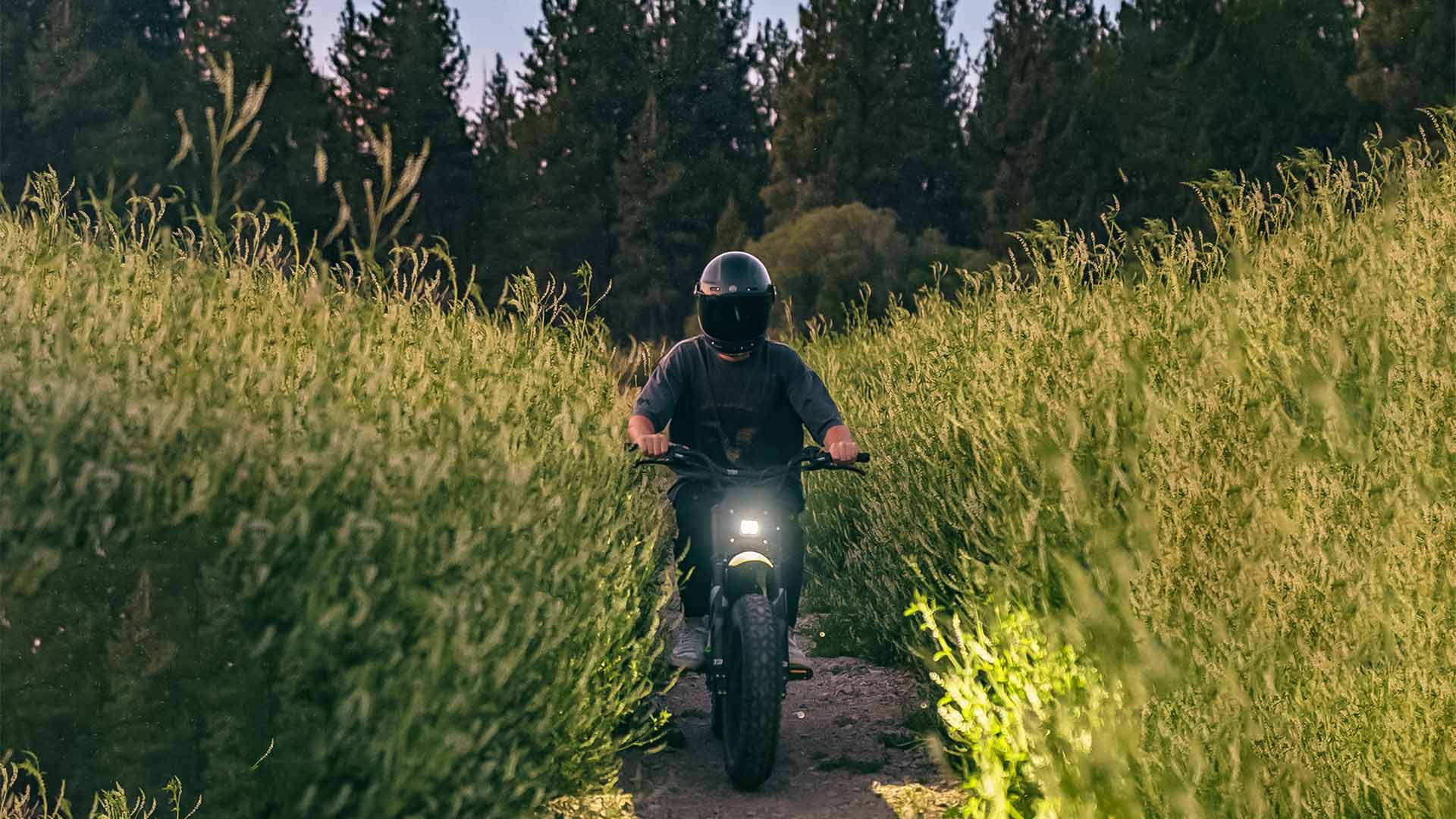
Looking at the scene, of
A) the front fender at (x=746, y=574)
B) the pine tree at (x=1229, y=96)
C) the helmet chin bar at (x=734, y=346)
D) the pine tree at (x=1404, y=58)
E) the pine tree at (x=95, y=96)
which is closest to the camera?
the front fender at (x=746, y=574)

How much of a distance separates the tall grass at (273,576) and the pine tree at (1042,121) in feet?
130

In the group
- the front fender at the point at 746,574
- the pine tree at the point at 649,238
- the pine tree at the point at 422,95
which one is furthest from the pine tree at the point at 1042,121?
the front fender at the point at 746,574

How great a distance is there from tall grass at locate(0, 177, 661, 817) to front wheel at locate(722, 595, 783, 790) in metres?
0.55

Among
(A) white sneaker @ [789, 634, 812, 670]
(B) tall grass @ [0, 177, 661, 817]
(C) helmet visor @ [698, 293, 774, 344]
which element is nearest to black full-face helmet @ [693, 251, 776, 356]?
(C) helmet visor @ [698, 293, 774, 344]

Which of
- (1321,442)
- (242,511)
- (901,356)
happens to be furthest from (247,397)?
(901,356)

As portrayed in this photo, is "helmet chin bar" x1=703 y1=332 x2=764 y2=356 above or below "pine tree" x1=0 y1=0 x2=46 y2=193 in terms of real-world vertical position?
below

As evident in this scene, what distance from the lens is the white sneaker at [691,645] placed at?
611cm

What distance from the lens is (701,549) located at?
21.0 feet

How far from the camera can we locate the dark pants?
20.9ft

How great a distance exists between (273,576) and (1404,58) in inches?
1565

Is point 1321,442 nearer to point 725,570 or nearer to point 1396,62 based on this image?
point 725,570

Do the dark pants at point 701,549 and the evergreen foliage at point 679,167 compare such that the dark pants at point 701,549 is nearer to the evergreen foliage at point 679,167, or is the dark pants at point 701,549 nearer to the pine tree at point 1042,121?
the pine tree at point 1042,121

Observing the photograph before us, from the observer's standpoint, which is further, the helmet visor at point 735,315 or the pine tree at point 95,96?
the pine tree at point 95,96

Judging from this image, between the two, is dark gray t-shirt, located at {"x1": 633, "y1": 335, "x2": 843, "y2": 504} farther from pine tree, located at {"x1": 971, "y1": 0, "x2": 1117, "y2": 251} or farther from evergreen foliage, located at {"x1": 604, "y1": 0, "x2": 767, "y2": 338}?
evergreen foliage, located at {"x1": 604, "y1": 0, "x2": 767, "y2": 338}
